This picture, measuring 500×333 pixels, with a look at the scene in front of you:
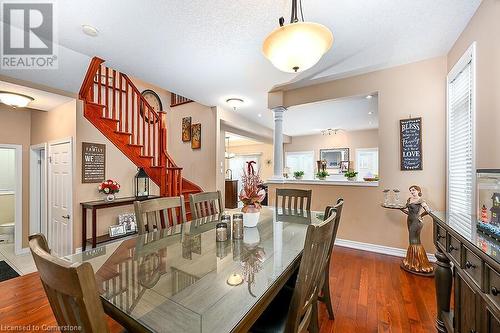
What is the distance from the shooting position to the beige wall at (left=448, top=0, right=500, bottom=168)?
1666 millimetres

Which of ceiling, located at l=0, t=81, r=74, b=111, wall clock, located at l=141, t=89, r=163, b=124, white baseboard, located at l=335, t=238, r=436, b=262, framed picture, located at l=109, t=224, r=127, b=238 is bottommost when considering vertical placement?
white baseboard, located at l=335, t=238, r=436, b=262

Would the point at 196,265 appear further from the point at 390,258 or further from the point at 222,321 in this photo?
the point at 390,258

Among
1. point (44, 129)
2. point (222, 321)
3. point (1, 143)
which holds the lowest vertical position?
point (222, 321)

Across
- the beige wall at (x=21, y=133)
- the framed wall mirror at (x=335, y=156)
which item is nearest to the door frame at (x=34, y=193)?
the beige wall at (x=21, y=133)

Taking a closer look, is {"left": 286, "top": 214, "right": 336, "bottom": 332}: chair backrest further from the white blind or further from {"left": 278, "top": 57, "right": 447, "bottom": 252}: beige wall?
{"left": 278, "top": 57, "right": 447, "bottom": 252}: beige wall

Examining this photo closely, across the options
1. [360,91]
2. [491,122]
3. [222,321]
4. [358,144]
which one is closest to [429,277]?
[491,122]

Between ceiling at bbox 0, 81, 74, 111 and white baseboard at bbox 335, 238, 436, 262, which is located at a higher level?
ceiling at bbox 0, 81, 74, 111

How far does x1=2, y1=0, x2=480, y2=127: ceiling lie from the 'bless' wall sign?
0.84m

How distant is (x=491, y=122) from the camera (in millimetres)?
1744

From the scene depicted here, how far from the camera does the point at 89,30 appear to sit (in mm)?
2150

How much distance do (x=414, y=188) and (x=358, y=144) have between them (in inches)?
206

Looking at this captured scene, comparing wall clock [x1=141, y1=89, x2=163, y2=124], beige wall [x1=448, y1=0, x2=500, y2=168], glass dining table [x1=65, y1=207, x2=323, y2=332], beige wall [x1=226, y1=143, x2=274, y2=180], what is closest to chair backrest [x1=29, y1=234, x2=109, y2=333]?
glass dining table [x1=65, y1=207, x2=323, y2=332]

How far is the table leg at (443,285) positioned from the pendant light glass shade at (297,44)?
1625 millimetres

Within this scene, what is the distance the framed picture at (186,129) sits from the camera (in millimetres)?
5234
